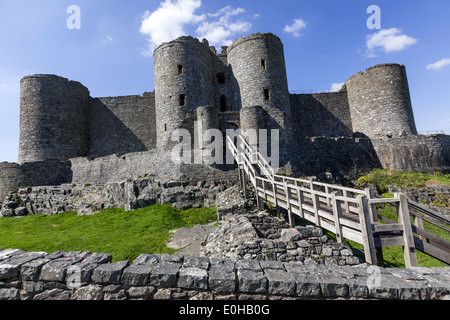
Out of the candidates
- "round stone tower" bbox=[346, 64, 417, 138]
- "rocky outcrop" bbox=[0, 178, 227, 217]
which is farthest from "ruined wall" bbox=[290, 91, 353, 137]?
"rocky outcrop" bbox=[0, 178, 227, 217]

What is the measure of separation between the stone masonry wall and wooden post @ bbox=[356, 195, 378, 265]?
1409 mm

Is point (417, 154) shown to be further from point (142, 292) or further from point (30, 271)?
point (30, 271)

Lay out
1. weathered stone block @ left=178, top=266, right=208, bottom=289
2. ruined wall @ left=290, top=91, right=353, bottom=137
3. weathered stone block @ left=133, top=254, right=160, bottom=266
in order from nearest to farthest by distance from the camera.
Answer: weathered stone block @ left=178, top=266, right=208, bottom=289, weathered stone block @ left=133, top=254, right=160, bottom=266, ruined wall @ left=290, top=91, right=353, bottom=137

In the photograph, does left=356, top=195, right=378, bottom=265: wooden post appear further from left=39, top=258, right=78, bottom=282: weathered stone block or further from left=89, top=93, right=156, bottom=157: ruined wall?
left=89, top=93, right=156, bottom=157: ruined wall

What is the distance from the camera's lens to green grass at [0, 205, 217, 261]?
1010 cm

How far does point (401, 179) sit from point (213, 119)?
646 inches

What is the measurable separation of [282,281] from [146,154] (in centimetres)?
1734

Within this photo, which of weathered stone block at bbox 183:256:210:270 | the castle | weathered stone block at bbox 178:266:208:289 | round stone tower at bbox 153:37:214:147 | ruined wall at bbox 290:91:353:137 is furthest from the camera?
ruined wall at bbox 290:91:353:137

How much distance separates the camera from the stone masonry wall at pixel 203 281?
3.39 meters

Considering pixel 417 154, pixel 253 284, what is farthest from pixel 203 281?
pixel 417 154

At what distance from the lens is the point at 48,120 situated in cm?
2486

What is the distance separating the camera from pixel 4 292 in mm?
3787
